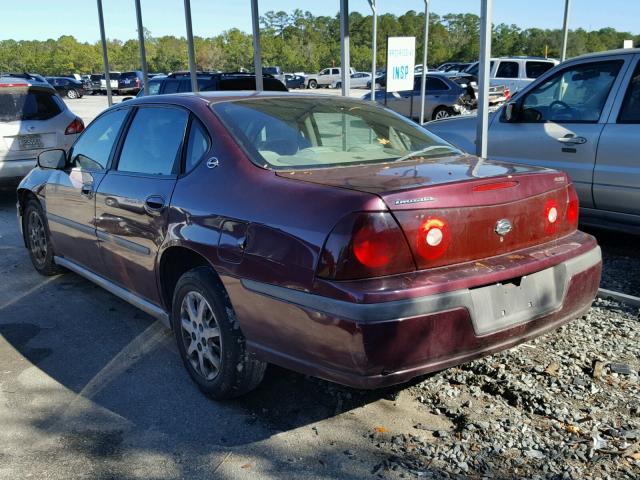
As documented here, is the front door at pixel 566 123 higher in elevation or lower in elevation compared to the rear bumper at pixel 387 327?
higher

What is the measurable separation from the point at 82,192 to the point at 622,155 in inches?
171

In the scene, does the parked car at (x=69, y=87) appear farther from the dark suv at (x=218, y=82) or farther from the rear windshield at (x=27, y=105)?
the rear windshield at (x=27, y=105)

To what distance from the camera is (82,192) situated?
4395 mm

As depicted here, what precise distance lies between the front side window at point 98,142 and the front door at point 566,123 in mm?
3680

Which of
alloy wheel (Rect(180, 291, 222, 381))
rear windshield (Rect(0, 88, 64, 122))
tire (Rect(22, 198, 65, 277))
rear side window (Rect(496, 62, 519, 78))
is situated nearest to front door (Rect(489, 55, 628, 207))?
alloy wheel (Rect(180, 291, 222, 381))

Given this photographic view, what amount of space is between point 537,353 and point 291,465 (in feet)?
5.68

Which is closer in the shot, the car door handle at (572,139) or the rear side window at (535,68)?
the car door handle at (572,139)

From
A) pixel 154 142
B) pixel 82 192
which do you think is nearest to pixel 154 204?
pixel 154 142

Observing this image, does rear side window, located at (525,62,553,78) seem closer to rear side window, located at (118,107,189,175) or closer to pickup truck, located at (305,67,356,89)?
rear side window, located at (118,107,189,175)

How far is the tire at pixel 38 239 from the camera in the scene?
17.5 ft

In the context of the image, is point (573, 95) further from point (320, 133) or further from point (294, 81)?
point (294, 81)

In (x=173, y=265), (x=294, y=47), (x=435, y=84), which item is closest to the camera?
(x=173, y=265)

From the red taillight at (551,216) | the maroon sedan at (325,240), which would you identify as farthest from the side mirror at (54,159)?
the red taillight at (551,216)

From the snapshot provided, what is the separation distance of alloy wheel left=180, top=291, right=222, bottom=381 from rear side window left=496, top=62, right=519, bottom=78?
19.4 meters
